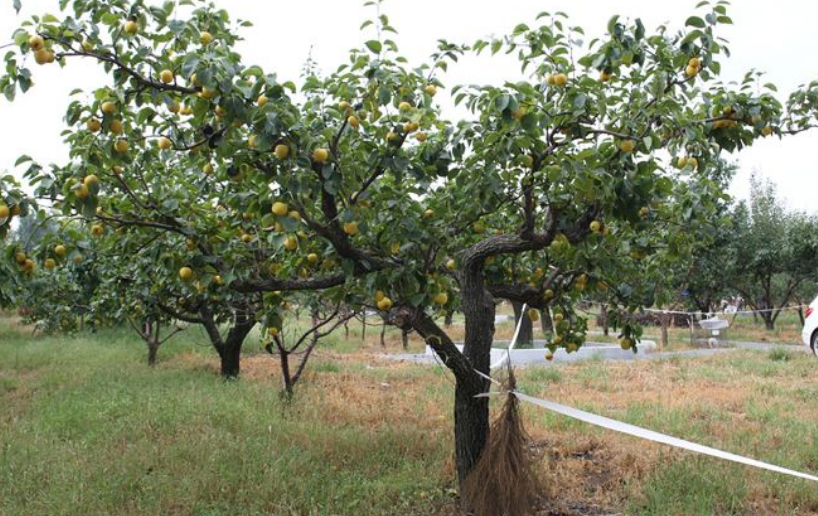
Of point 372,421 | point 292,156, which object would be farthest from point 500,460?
point 372,421

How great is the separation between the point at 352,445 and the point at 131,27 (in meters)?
3.35

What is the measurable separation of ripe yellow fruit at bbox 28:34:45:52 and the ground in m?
2.47

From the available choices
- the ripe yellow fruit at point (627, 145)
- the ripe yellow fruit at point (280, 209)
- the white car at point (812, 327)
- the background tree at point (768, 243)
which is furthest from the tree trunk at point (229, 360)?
the background tree at point (768, 243)

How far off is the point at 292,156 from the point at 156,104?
0.68 m

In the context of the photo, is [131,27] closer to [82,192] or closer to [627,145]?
[82,192]

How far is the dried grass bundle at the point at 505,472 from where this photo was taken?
3.38 meters

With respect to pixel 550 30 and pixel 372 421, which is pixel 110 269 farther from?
pixel 550 30

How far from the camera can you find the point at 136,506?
380 cm

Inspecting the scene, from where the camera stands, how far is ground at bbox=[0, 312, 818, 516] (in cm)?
390

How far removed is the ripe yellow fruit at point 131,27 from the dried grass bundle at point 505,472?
2276 mm

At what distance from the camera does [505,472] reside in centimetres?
338

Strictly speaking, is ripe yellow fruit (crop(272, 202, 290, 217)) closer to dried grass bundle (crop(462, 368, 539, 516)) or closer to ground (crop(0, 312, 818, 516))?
dried grass bundle (crop(462, 368, 539, 516))

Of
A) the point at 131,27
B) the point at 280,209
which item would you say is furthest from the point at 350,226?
the point at 131,27

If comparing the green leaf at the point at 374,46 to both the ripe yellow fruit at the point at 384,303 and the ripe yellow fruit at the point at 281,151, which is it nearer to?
the ripe yellow fruit at the point at 281,151
